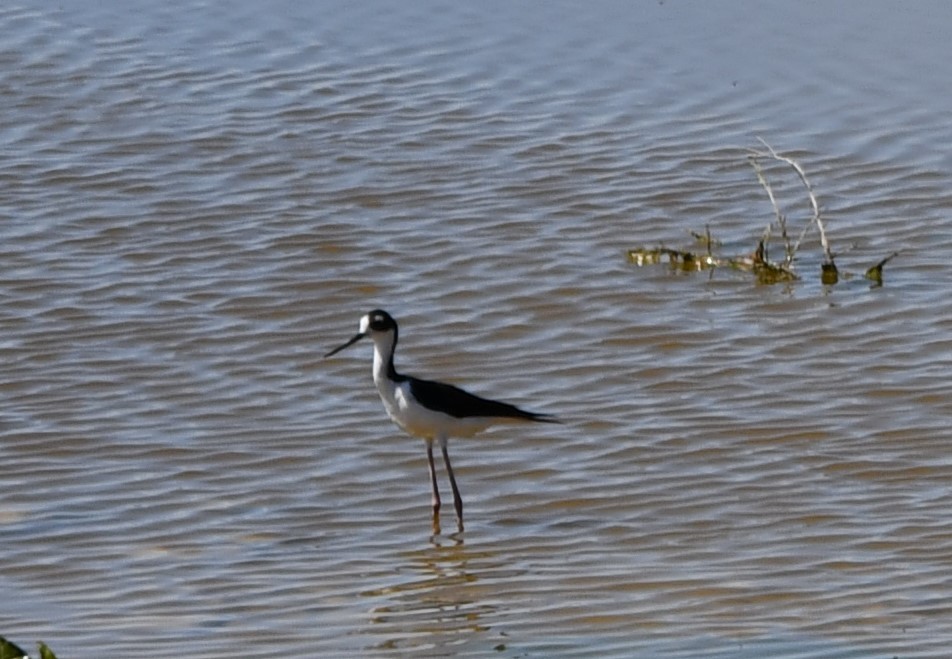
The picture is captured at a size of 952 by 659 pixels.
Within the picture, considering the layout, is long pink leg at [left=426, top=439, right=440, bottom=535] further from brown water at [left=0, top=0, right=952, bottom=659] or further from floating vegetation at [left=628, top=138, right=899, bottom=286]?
floating vegetation at [left=628, top=138, right=899, bottom=286]

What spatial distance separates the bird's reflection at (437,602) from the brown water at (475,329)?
2 cm

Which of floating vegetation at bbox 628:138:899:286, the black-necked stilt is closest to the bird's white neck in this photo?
the black-necked stilt

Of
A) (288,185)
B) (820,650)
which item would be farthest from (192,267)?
(820,650)

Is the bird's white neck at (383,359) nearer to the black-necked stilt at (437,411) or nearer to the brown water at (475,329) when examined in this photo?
the black-necked stilt at (437,411)

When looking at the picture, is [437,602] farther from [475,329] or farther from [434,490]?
[475,329]

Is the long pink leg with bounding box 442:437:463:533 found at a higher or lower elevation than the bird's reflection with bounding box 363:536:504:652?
higher

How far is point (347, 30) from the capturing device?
14133 mm

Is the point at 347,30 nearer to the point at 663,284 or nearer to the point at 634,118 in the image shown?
the point at 634,118

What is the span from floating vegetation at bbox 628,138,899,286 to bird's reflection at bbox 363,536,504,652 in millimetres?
3033

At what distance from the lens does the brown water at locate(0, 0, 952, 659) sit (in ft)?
21.8

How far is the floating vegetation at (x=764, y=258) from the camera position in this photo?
963 centimetres

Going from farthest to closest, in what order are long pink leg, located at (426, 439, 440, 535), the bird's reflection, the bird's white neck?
the bird's white neck, long pink leg, located at (426, 439, 440, 535), the bird's reflection

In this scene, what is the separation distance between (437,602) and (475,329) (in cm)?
287

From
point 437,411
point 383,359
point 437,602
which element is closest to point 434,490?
point 437,411
